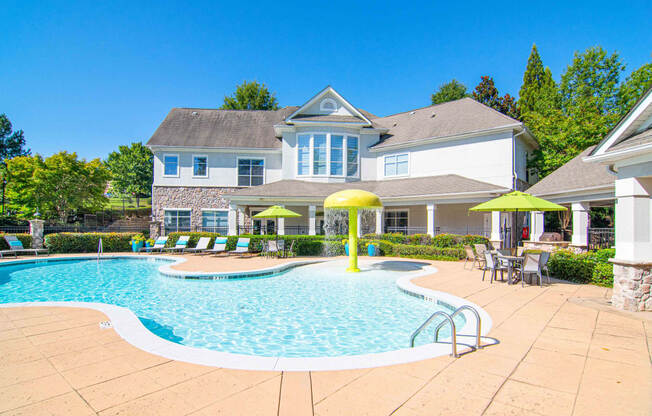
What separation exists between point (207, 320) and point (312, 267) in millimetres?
7609

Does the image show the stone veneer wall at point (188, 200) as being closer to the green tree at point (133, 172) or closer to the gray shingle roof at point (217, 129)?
the gray shingle roof at point (217, 129)

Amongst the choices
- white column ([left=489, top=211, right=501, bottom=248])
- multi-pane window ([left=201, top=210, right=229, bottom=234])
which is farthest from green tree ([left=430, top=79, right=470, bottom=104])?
multi-pane window ([left=201, top=210, right=229, bottom=234])

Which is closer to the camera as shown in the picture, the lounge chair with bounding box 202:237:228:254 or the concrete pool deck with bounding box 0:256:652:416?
the concrete pool deck with bounding box 0:256:652:416

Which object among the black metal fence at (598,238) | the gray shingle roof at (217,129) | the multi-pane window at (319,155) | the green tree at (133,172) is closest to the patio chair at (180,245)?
the gray shingle roof at (217,129)

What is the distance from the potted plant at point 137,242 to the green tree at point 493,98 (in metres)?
39.6

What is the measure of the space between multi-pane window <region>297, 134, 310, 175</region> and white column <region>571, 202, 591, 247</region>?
15666mm

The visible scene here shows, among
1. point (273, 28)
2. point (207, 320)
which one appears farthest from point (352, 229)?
point (273, 28)

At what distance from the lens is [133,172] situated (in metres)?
49.3

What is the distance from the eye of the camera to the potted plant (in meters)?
20.3

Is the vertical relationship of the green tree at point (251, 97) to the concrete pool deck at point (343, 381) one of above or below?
above

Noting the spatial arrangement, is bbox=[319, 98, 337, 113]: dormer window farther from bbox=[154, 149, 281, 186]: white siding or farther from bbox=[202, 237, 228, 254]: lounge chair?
bbox=[202, 237, 228, 254]: lounge chair

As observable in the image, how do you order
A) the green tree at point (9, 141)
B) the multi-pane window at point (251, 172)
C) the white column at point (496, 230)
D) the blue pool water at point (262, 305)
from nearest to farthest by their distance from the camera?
the blue pool water at point (262, 305) < the white column at point (496, 230) < the multi-pane window at point (251, 172) < the green tree at point (9, 141)

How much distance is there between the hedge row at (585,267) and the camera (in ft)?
32.2

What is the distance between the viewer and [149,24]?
1561 cm
